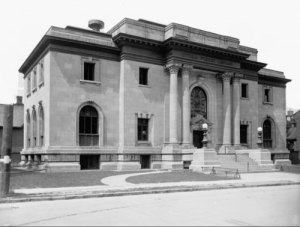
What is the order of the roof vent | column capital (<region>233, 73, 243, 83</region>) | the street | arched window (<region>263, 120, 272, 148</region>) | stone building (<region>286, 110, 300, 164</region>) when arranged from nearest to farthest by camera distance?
1. the street
2. the roof vent
3. column capital (<region>233, 73, 243, 83</region>)
4. arched window (<region>263, 120, 272, 148</region>)
5. stone building (<region>286, 110, 300, 164</region>)

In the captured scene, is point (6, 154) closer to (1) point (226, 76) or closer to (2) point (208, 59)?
(2) point (208, 59)

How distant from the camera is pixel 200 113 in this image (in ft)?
123

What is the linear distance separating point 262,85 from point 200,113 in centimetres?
1241

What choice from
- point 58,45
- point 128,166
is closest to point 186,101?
point 128,166

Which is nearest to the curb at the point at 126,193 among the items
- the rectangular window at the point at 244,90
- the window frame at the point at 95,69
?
the window frame at the point at 95,69

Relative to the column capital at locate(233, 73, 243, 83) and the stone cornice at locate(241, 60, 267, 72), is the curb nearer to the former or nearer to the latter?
the column capital at locate(233, 73, 243, 83)

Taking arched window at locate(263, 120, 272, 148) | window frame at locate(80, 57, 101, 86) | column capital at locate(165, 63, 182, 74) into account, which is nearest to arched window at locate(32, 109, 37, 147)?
window frame at locate(80, 57, 101, 86)

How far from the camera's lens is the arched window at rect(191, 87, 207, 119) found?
37.0 metres

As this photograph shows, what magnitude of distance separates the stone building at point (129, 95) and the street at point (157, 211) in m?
16.9

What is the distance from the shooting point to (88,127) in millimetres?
31719

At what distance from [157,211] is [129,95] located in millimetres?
22093

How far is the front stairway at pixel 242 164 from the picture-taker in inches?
1234

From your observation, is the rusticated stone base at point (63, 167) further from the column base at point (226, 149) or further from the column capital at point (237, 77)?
the column capital at point (237, 77)

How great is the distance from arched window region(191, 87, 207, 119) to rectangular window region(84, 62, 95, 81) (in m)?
11.0
